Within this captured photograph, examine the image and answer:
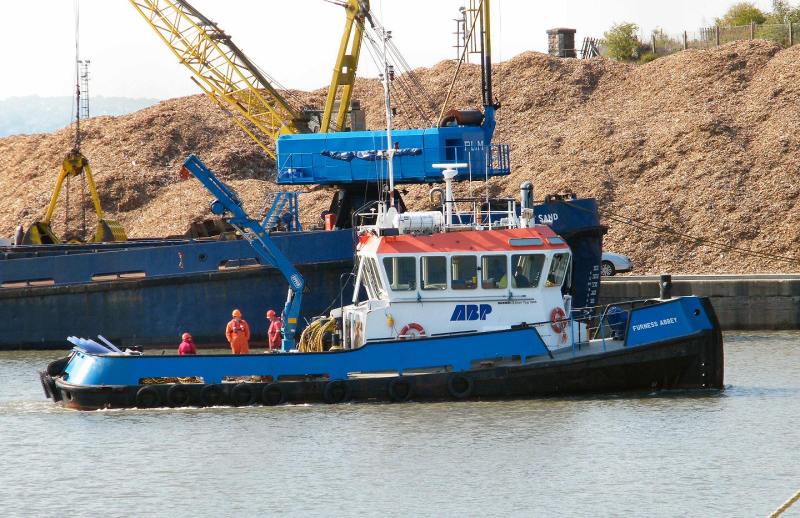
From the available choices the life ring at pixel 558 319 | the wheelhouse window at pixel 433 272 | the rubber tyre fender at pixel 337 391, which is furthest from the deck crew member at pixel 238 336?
the life ring at pixel 558 319

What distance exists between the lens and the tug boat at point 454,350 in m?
22.0

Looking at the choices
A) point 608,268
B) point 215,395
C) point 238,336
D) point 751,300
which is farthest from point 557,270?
point 608,268

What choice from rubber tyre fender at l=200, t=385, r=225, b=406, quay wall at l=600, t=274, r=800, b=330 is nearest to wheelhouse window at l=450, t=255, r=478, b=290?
rubber tyre fender at l=200, t=385, r=225, b=406

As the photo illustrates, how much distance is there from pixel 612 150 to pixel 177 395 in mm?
25296

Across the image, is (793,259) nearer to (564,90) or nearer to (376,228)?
(564,90)

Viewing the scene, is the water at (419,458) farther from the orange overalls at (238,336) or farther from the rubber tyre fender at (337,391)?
the orange overalls at (238,336)

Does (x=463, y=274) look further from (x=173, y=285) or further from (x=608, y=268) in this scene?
(x=608, y=268)

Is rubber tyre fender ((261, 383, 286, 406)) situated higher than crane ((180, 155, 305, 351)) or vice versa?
crane ((180, 155, 305, 351))

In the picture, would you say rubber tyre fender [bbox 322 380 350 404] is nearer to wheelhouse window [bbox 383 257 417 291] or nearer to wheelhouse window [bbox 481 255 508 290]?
wheelhouse window [bbox 383 257 417 291]

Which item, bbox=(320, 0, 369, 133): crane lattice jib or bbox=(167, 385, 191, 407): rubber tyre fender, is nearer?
bbox=(167, 385, 191, 407): rubber tyre fender

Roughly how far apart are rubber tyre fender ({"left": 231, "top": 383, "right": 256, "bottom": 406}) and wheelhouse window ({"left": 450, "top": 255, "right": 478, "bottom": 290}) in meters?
3.61

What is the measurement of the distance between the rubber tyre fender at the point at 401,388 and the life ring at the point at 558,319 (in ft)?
8.16

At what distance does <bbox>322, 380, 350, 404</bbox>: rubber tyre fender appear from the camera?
22.2 metres

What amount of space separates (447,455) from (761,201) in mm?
23853
